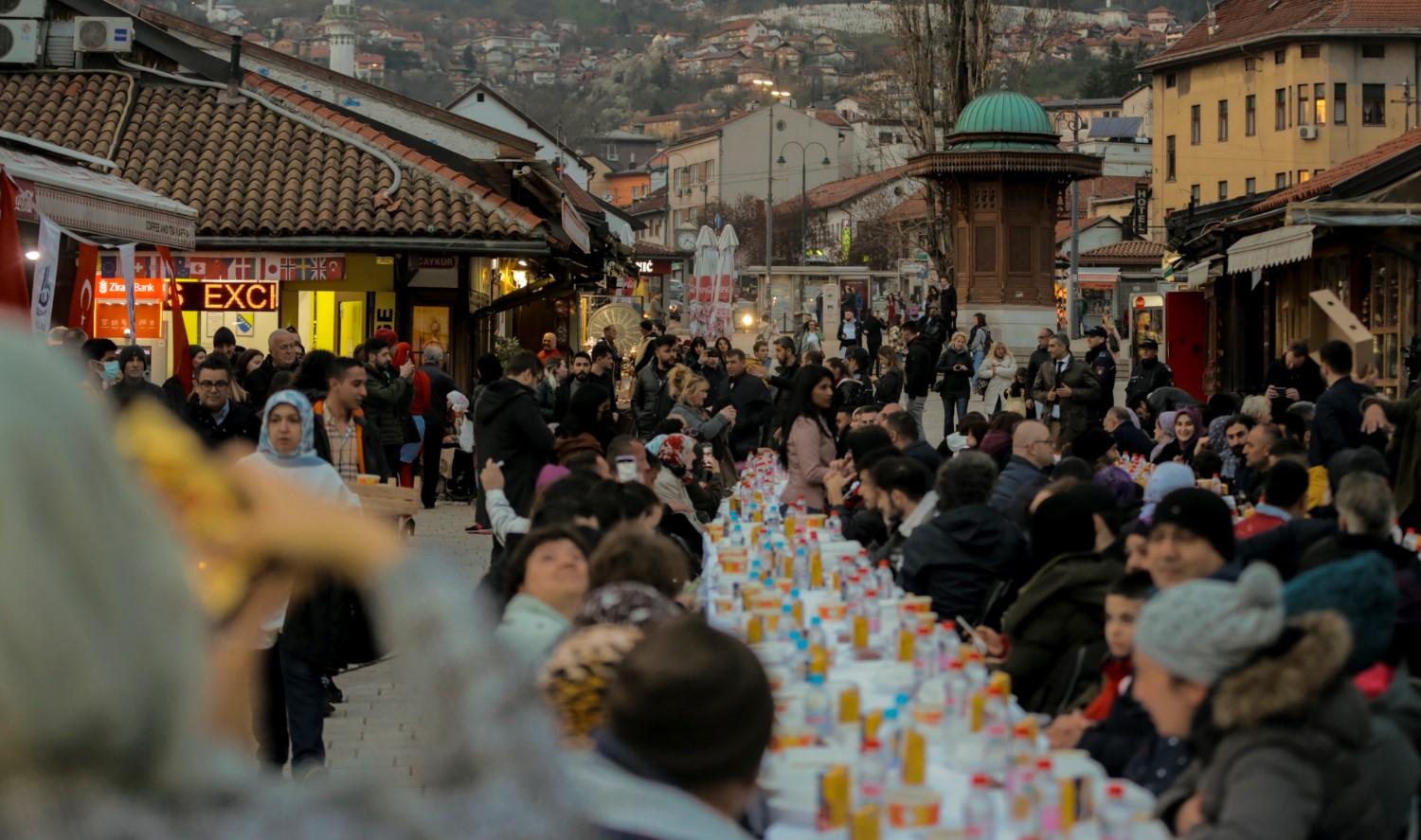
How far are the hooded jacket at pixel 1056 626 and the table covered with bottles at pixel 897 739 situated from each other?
1.05 feet

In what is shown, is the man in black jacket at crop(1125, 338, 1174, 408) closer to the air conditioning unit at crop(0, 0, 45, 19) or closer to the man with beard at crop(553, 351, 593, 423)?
the man with beard at crop(553, 351, 593, 423)

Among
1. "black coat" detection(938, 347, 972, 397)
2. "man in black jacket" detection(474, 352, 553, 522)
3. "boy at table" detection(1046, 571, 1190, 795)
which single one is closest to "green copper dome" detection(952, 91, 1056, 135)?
"black coat" detection(938, 347, 972, 397)

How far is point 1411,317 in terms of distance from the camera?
22.8 m

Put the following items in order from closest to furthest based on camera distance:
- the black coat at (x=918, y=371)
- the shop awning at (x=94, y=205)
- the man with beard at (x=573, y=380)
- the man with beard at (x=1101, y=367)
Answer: the shop awning at (x=94, y=205)
the man with beard at (x=573, y=380)
the man with beard at (x=1101, y=367)
the black coat at (x=918, y=371)

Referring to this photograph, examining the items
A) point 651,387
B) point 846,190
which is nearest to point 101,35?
point 651,387

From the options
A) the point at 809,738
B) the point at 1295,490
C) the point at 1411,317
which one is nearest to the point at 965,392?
the point at 1411,317

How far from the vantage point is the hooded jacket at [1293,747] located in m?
4.80

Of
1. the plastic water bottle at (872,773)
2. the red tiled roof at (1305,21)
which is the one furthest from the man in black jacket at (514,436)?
the red tiled roof at (1305,21)

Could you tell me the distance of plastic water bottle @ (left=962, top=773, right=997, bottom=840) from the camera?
5.00 metres

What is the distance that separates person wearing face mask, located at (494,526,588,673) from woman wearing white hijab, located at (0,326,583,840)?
4.09 meters

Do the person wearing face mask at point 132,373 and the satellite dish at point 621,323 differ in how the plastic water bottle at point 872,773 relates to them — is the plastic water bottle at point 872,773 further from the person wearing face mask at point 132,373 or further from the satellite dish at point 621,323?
the satellite dish at point 621,323

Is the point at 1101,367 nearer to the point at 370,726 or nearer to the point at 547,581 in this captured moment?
the point at 370,726

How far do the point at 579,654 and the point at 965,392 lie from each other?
22.6 m

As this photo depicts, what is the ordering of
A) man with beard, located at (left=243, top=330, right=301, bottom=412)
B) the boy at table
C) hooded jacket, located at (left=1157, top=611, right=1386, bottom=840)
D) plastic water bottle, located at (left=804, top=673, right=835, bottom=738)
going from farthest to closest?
man with beard, located at (left=243, top=330, right=301, bottom=412), plastic water bottle, located at (left=804, top=673, right=835, bottom=738), the boy at table, hooded jacket, located at (left=1157, top=611, right=1386, bottom=840)
